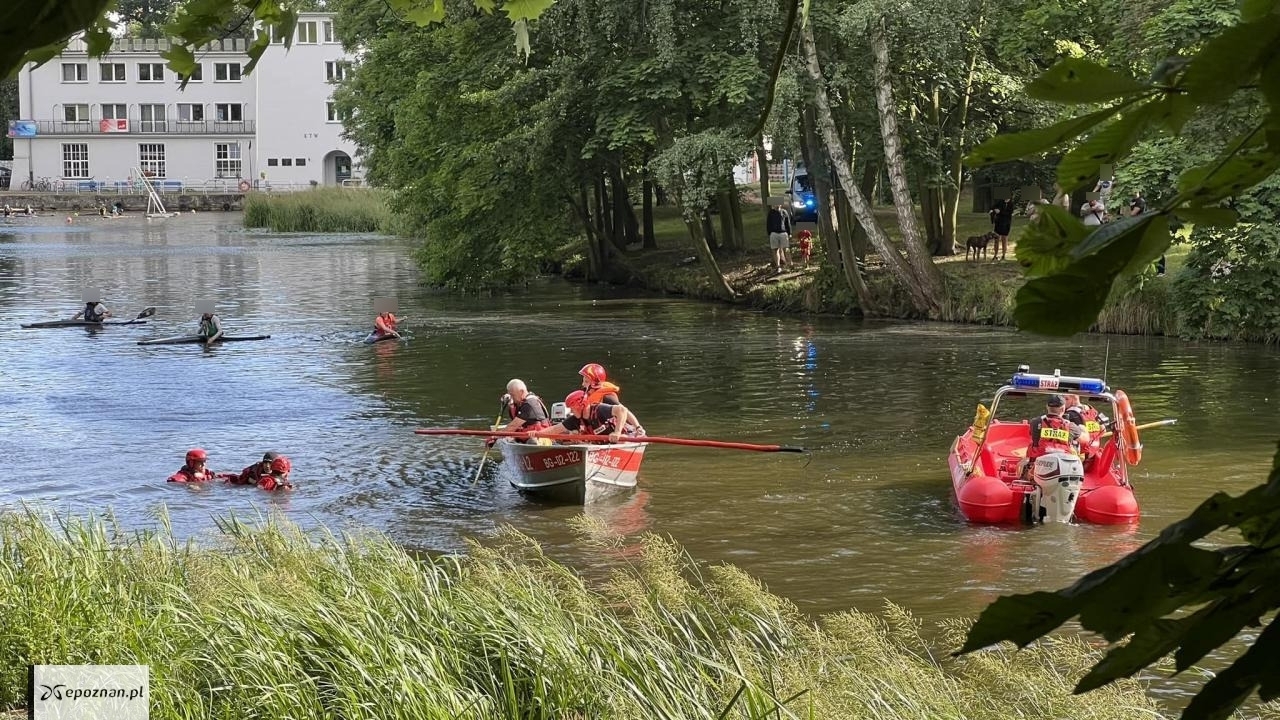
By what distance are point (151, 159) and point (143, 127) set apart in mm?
2426

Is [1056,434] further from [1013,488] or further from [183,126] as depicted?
[183,126]

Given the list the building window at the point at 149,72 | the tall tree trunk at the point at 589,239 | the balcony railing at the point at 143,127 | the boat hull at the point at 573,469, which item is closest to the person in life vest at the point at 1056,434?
the boat hull at the point at 573,469

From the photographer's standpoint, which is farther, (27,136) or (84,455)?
(27,136)

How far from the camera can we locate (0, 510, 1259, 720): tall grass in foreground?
710 cm

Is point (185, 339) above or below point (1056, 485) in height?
above

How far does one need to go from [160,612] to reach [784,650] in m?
3.42

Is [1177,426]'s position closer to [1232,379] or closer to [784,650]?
[1232,379]

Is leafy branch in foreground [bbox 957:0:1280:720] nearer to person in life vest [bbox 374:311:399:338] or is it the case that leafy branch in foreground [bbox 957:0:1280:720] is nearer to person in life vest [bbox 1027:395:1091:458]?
person in life vest [bbox 1027:395:1091:458]

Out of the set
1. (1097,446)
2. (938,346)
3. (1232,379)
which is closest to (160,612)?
(1097,446)

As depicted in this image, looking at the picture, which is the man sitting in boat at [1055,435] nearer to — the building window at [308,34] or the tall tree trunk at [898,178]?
the building window at [308,34]

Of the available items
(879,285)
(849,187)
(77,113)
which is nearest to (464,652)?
(849,187)

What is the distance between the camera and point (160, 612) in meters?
8.05

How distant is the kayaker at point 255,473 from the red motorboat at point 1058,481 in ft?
27.2

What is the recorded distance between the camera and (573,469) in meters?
18.3
